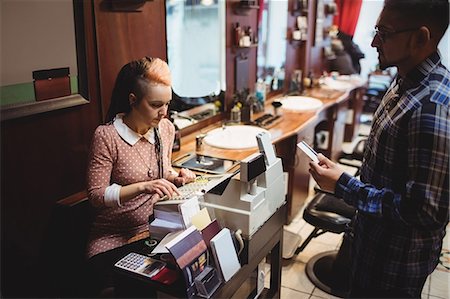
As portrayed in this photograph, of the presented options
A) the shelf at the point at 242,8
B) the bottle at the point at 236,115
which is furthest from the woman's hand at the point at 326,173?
the shelf at the point at 242,8

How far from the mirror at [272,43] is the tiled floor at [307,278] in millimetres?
1459

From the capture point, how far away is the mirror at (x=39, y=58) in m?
1.60

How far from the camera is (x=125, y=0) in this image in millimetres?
2039

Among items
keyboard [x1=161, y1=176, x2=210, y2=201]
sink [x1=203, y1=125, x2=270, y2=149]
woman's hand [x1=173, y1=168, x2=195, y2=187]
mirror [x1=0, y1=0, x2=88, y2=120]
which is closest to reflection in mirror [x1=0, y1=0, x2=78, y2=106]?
mirror [x1=0, y1=0, x2=88, y2=120]

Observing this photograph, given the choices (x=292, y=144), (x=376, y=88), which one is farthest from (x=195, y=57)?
(x=376, y=88)

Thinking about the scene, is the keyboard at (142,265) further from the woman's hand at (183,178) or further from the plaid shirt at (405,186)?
the plaid shirt at (405,186)

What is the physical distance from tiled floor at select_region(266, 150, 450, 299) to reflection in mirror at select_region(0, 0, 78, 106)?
1.52 meters

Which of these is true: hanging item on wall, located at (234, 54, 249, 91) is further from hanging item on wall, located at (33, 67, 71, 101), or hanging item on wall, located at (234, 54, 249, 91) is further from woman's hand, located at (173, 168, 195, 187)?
hanging item on wall, located at (33, 67, 71, 101)

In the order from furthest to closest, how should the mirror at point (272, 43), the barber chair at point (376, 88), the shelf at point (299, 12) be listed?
the barber chair at point (376, 88) → the shelf at point (299, 12) → the mirror at point (272, 43)

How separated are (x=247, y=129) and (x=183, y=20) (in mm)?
823

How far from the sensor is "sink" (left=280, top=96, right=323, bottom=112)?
3.55m

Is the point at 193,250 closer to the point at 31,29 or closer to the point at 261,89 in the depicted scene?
the point at 31,29

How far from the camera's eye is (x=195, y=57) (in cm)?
286

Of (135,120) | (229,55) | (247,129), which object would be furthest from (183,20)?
(135,120)
